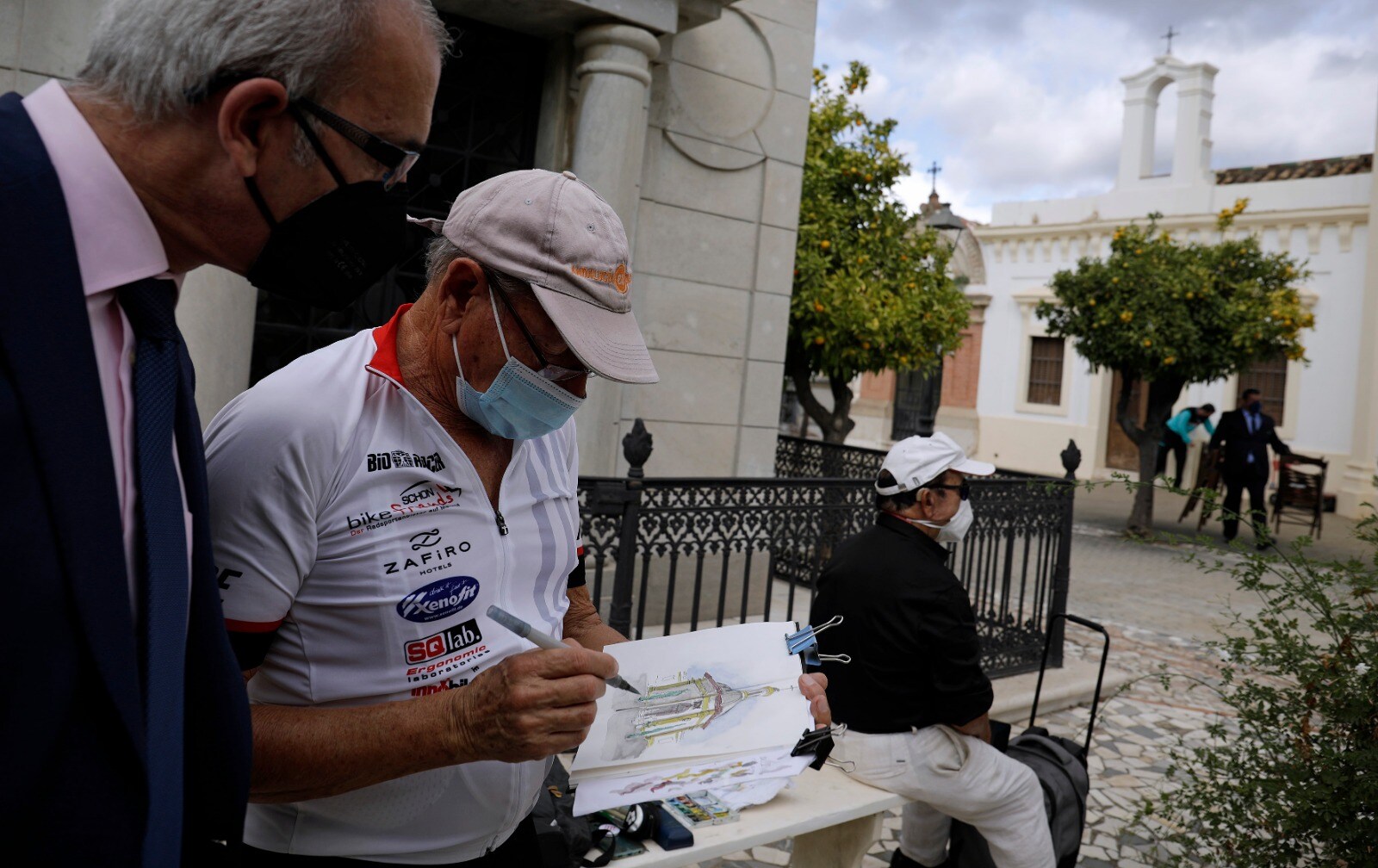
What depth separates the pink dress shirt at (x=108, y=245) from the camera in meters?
0.90

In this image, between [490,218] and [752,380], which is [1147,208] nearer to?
[752,380]

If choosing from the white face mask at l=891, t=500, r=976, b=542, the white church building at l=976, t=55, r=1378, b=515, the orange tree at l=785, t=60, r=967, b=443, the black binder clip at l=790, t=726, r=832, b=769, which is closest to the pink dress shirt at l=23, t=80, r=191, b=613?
the black binder clip at l=790, t=726, r=832, b=769

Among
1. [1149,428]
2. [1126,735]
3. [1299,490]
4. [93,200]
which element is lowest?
[1126,735]

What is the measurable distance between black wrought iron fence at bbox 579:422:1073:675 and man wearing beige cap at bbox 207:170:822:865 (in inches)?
117

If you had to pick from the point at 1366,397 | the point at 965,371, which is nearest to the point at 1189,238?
the point at 1366,397

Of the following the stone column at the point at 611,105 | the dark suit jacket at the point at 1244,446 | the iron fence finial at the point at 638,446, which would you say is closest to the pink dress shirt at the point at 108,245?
the iron fence finial at the point at 638,446

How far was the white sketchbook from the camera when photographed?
6.45ft

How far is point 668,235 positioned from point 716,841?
4.93 m

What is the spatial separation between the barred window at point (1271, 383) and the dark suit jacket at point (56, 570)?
2595 centimetres

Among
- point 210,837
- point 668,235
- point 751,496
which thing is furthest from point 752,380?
point 210,837

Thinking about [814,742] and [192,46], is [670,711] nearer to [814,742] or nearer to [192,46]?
[814,742]

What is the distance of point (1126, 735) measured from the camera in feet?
20.1

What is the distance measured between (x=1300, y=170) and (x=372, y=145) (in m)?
29.2

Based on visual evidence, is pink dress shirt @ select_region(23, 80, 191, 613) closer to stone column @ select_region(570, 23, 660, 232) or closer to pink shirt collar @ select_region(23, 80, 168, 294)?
pink shirt collar @ select_region(23, 80, 168, 294)
